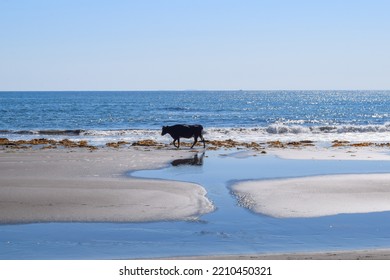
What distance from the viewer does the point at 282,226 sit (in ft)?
30.3

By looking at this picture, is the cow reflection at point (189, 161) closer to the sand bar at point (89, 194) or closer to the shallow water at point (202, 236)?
the sand bar at point (89, 194)

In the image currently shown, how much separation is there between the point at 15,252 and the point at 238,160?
1205cm

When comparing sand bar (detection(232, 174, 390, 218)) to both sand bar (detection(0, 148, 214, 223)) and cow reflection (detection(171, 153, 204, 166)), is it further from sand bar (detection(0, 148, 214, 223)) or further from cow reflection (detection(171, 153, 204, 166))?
cow reflection (detection(171, 153, 204, 166))

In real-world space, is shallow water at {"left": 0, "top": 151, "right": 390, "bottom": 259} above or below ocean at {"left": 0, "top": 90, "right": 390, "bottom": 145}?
above

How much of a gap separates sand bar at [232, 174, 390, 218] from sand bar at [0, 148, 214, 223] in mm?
1153

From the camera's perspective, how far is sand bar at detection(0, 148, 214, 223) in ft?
32.6

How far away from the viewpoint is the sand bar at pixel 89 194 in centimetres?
994

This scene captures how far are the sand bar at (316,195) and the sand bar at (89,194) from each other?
115cm

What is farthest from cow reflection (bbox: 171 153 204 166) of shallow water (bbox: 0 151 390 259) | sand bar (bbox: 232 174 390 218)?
shallow water (bbox: 0 151 390 259)

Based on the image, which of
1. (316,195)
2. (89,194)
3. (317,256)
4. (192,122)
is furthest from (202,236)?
(192,122)

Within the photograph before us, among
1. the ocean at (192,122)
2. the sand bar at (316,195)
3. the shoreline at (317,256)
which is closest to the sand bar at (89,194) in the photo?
the sand bar at (316,195)

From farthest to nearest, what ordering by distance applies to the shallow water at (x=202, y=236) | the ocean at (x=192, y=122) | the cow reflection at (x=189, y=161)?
1. the ocean at (x=192, y=122)
2. the cow reflection at (x=189, y=161)
3. the shallow water at (x=202, y=236)
